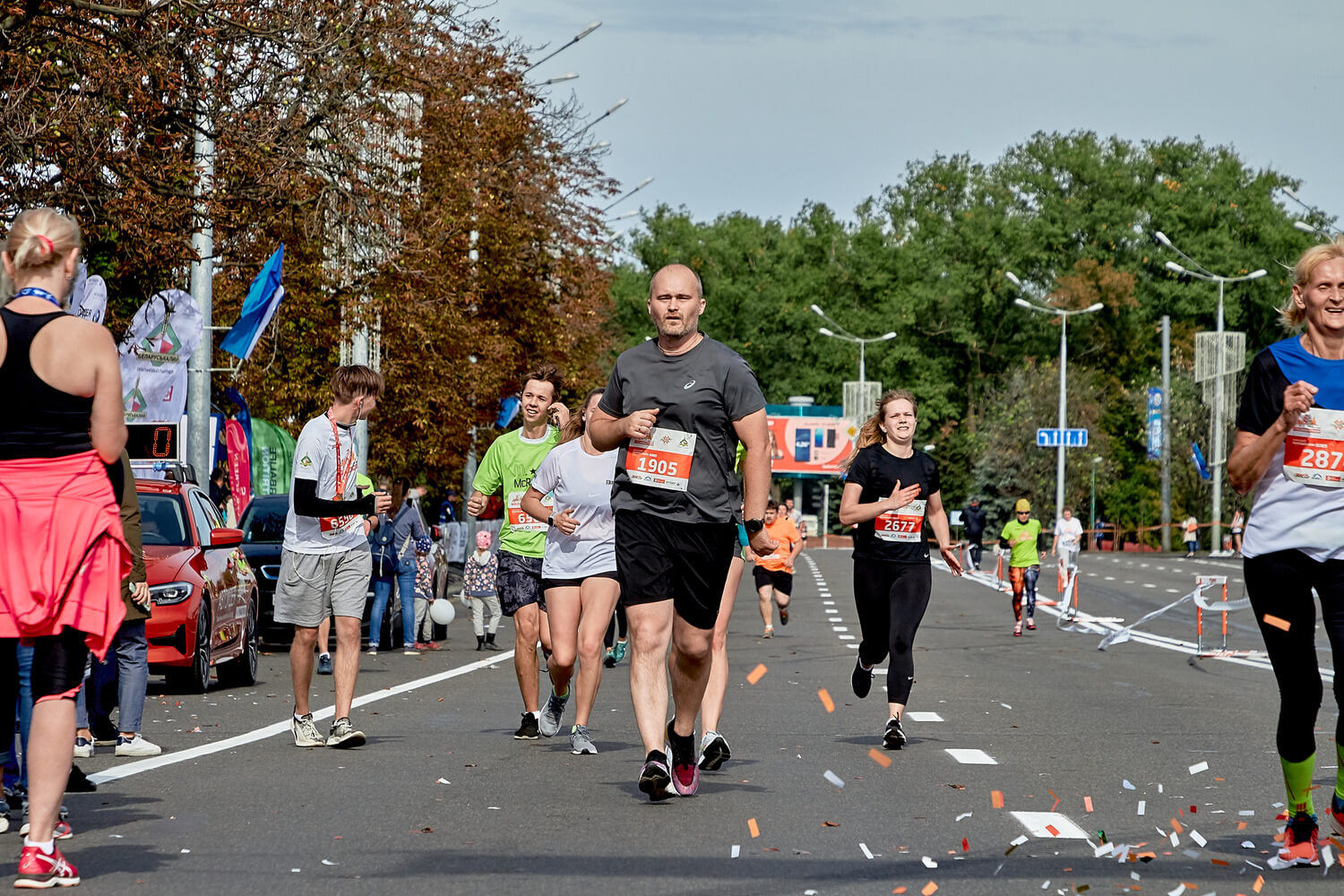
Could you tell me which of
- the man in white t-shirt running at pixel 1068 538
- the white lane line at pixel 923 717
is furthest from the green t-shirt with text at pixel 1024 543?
the white lane line at pixel 923 717

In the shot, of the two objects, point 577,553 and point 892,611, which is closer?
point 577,553

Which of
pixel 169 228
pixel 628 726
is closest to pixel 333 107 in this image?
pixel 169 228

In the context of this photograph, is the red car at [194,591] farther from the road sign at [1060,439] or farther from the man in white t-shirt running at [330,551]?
the road sign at [1060,439]

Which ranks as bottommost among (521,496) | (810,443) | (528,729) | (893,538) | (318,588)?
(528,729)

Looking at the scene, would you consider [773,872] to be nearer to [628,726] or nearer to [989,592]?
[628,726]

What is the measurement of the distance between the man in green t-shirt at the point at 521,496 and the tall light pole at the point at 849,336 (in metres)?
79.8

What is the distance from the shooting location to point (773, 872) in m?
6.22

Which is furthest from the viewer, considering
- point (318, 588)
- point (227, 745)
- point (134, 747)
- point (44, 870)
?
point (227, 745)

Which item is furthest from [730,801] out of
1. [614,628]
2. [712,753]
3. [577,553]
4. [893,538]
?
[614,628]

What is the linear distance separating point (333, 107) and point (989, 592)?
23.0 meters

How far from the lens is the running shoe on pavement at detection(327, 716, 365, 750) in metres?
10.0

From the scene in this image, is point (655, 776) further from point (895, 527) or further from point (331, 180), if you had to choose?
point (331, 180)

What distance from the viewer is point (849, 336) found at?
325 ft

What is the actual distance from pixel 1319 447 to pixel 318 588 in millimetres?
5408
